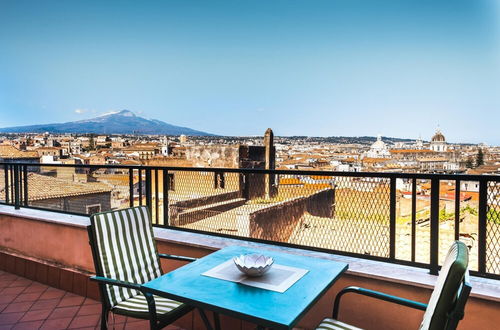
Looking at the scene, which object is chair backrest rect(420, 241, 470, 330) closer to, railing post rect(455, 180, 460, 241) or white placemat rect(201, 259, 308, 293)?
white placemat rect(201, 259, 308, 293)

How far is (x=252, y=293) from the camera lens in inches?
62.9

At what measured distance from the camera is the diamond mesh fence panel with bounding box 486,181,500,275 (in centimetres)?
216

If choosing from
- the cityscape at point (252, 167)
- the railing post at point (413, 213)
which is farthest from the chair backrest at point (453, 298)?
the railing post at point (413, 213)

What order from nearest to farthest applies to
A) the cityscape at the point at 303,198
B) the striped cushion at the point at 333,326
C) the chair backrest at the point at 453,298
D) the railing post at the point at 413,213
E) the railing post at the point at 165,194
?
the chair backrest at the point at 453,298 < the striped cushion at the point at 333,326 < the railing post at the point at 413,213 < the cityscape at the point at 303,198 < the railing post at the point at 165,194

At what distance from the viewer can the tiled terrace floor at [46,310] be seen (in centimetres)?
293

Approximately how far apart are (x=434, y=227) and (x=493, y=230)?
0.33 meters

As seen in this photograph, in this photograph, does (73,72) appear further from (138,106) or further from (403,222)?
(403,222)

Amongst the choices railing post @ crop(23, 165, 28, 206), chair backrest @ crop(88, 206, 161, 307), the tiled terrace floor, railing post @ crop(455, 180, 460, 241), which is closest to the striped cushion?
railing post @ crop(455, 180, 460, 241)

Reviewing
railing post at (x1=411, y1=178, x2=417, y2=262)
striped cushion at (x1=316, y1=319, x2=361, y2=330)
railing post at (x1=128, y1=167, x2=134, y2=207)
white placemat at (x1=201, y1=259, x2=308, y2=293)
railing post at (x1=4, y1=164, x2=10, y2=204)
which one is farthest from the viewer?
railing post at (x1=4, y1=164, x2=10, y2=204)

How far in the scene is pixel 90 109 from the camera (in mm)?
52125

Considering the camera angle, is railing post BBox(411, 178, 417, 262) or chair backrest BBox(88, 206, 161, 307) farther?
railing post BBox(411, 178, 417, 262)

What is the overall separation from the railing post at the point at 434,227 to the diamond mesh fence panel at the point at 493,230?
268 mm

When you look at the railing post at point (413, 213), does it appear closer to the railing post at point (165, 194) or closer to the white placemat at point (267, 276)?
the white placemat at point (267, 276)

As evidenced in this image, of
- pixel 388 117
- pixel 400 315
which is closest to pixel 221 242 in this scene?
pixel 400 315
